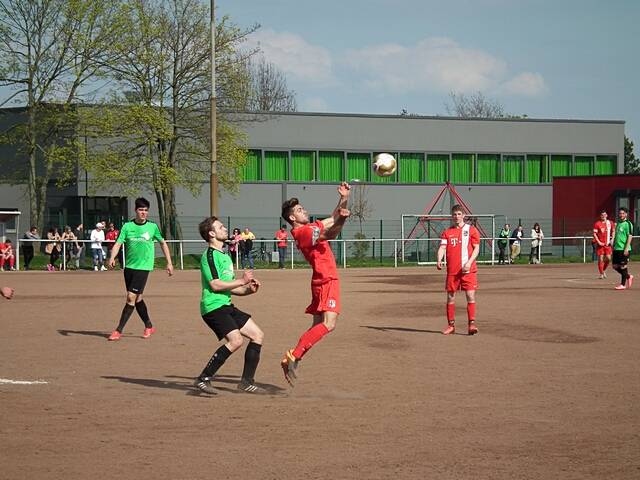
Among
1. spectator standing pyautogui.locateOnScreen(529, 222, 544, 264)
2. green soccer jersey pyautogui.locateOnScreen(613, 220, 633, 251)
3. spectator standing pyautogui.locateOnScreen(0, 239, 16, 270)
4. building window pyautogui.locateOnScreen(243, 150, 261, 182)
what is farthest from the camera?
building window pyautogui.locateOnScreen(243, 150, 261, 182)

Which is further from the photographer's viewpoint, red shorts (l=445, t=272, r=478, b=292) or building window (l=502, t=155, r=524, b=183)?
building window (l=502, t=155, r=524, b=183)

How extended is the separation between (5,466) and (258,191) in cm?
4420

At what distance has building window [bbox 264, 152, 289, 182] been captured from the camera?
167 feet

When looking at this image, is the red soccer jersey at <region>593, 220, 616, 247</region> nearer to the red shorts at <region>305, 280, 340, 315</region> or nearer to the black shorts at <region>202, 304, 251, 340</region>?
the red shorts at <region>305, 280, 340, 315</region>

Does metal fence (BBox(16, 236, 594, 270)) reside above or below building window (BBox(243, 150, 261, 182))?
below

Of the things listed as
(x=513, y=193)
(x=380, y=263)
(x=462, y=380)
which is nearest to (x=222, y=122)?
(x=380, y=263)

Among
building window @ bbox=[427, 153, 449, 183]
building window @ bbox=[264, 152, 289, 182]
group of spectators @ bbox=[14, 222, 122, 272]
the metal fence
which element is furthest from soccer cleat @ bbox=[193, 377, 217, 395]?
building window @ bbox=[427, 153, 449, 183]

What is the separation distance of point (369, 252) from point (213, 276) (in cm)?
3400

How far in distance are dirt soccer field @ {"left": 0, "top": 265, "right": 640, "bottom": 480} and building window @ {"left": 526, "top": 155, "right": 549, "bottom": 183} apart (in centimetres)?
3901

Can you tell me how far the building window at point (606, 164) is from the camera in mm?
57281

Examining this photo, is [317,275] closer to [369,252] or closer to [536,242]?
[536,242]

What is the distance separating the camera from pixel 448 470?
6.37 meters

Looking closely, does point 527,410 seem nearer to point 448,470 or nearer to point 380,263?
point 448,470

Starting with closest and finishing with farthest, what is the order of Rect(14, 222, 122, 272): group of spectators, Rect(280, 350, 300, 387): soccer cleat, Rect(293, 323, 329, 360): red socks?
Rect(280, 350, 300, 387): soccer cleat, Rect(293, 323, 329, 360): red socks, Rect(14, 222, 122, 272): group of spectators
